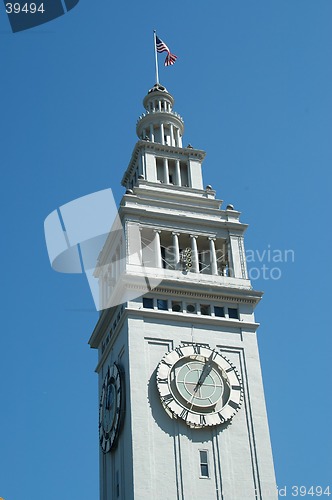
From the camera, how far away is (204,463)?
5388cm

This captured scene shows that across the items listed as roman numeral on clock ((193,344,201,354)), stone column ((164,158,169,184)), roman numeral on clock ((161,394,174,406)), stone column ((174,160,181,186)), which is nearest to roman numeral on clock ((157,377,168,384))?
roman numeral on clock ((161,394,174,406))

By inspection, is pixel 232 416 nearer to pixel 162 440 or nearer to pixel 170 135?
pixel 162 440

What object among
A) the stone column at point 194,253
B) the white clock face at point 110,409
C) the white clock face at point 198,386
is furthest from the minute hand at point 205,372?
the stone column at point 194,253

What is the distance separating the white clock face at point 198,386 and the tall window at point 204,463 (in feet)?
5.58

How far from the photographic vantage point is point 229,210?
66438 mm

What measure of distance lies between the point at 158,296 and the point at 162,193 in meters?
10.2

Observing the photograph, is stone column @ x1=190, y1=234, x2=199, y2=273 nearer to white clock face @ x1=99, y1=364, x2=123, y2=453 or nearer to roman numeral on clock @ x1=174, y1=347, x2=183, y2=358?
roman numeral on clock @ x1=174, y1=347, x2=183, y2=358

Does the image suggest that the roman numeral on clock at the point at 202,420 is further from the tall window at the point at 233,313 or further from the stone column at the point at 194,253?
the stone column at the point at 194,253

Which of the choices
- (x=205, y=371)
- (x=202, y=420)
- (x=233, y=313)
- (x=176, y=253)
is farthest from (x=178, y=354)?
(x=176, y=253)

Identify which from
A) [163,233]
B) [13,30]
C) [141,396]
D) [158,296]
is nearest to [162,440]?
[141,396]

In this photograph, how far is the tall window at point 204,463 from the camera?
53.6m

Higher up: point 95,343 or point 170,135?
point 170,135

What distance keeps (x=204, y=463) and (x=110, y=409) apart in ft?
26.5

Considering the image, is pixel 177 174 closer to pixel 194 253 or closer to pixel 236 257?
pixel 194 253
